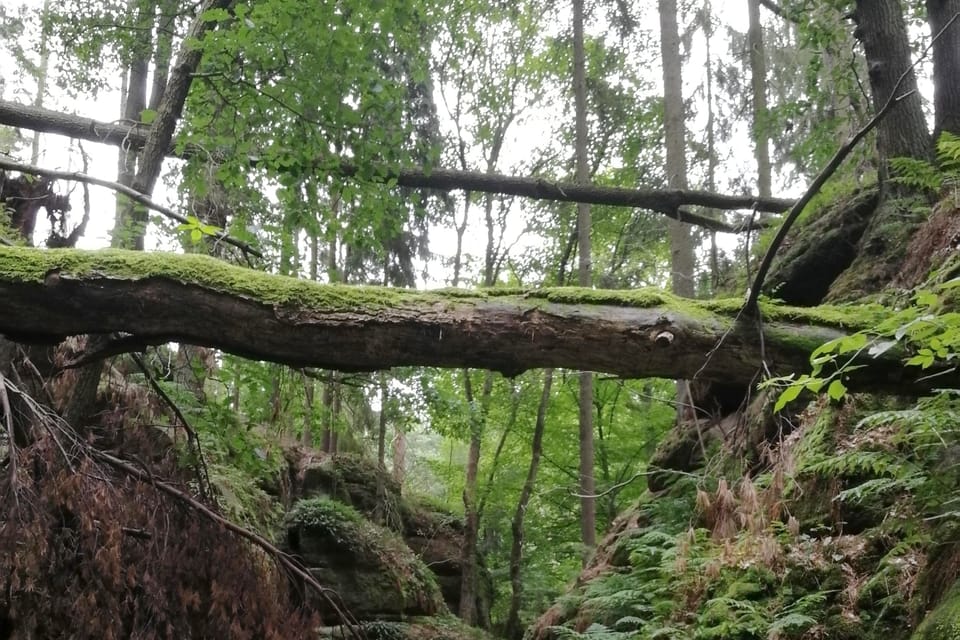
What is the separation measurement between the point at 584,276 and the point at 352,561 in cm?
560

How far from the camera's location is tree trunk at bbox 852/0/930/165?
6.26 metres

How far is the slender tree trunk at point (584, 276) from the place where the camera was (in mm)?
10523

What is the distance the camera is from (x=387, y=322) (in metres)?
3.42

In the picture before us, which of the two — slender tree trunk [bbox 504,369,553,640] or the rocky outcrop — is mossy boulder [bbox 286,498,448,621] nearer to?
the rocky outcrop

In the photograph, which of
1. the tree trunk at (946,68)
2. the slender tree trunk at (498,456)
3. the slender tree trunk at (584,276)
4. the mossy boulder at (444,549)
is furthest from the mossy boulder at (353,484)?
the tree trunk at (946,68)

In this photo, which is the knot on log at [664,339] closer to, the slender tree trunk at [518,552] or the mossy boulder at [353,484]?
the slender tree trunk at [518,552]

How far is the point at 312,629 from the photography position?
13.3ft

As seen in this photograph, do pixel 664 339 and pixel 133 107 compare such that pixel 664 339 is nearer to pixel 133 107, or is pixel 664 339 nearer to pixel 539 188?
pixel 539 188

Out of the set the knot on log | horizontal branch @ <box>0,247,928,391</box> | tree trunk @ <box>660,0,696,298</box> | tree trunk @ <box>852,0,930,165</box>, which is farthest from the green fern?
tree trunk @ <box>660,0,696,298</box>

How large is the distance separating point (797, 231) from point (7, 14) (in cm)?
1766

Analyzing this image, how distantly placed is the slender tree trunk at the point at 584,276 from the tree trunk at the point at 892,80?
17.2 ft

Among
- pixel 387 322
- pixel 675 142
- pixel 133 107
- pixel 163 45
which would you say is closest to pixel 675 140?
pixel 675 142

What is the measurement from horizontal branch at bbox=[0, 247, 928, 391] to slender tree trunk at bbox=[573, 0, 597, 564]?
6.35m

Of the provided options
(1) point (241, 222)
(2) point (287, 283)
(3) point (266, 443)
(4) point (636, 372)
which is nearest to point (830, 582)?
(4) point (636, 372)
